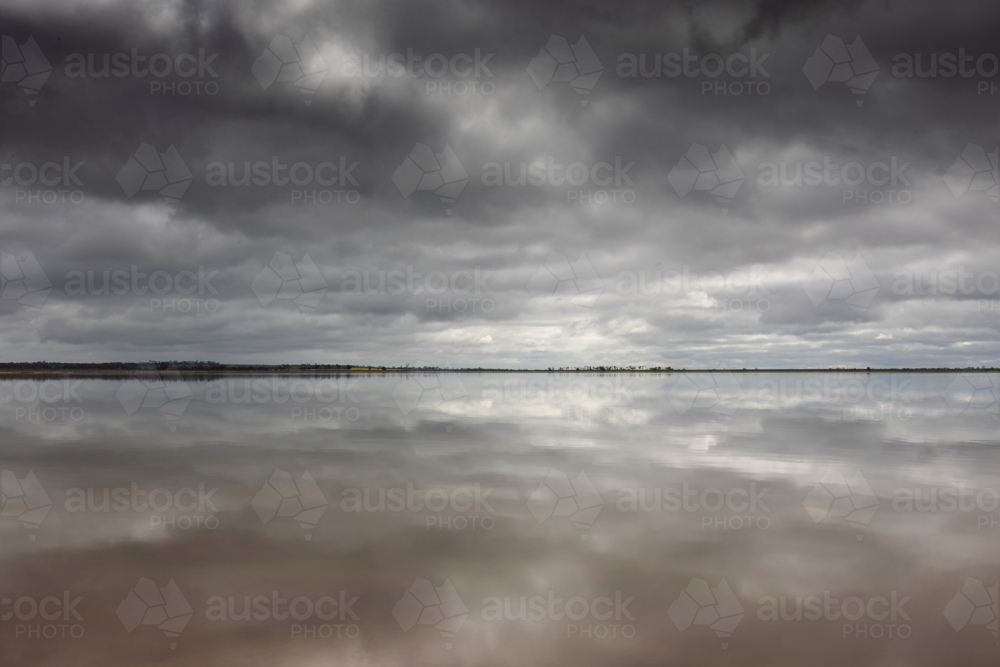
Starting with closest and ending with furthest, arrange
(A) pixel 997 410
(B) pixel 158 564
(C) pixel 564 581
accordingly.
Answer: (C) pixel 564 581 < (B) pixel 158 564 < (A) pixel 997 410

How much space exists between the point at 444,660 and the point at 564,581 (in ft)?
7.05

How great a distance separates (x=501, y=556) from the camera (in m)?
7.38

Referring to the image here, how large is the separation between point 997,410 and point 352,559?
122ft

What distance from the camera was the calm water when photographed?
521cm

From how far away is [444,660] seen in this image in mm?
4938

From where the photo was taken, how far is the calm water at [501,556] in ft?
17.1

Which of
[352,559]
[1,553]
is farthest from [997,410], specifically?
[1,553]

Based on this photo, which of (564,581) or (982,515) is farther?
(982,515)

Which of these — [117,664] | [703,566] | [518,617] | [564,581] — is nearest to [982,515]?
[703,566]

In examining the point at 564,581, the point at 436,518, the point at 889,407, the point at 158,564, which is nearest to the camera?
the point at 564,581

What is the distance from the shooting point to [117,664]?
4820 millimetres

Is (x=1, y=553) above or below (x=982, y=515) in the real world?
above

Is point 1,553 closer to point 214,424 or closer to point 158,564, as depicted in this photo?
point 158,564

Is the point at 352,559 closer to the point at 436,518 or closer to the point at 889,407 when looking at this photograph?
the point at 436,518
